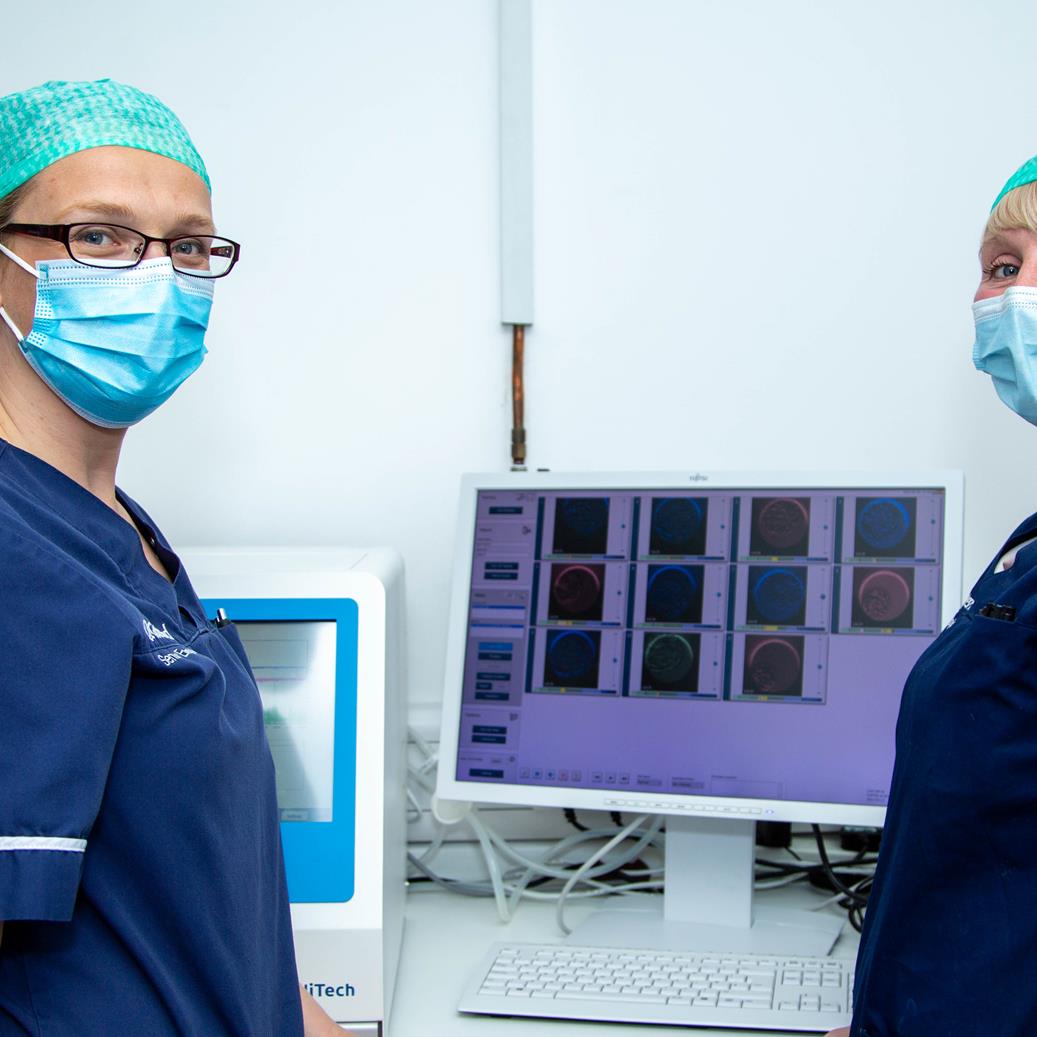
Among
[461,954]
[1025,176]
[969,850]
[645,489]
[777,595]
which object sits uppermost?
[1025,176]

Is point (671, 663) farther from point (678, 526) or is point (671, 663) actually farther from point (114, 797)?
point (114, 797)

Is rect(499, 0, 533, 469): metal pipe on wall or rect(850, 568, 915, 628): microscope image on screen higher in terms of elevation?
rect(499, 0, 533, 469): metal pipe on wall

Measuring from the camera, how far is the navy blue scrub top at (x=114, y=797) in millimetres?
684

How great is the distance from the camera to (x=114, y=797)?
757 mm

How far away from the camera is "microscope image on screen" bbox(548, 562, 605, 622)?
4.50ft

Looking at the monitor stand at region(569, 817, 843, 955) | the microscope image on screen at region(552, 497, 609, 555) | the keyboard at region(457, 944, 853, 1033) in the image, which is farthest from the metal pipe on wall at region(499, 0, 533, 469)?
the keyboard at region(457, 944, 853, 1033)

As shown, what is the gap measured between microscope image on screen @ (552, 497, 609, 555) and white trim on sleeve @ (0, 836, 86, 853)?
776 mm

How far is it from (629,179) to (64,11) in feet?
2.55

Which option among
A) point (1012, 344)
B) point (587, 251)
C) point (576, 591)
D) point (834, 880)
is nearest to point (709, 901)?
point (834, 880)

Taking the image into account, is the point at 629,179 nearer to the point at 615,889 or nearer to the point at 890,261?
the point at 890,261

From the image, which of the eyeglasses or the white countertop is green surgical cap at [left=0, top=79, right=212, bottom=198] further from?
the white countertop

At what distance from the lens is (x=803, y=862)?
5.02 feet

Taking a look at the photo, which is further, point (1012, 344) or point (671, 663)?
point (671, 663)

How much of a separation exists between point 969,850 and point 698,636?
0.50m
